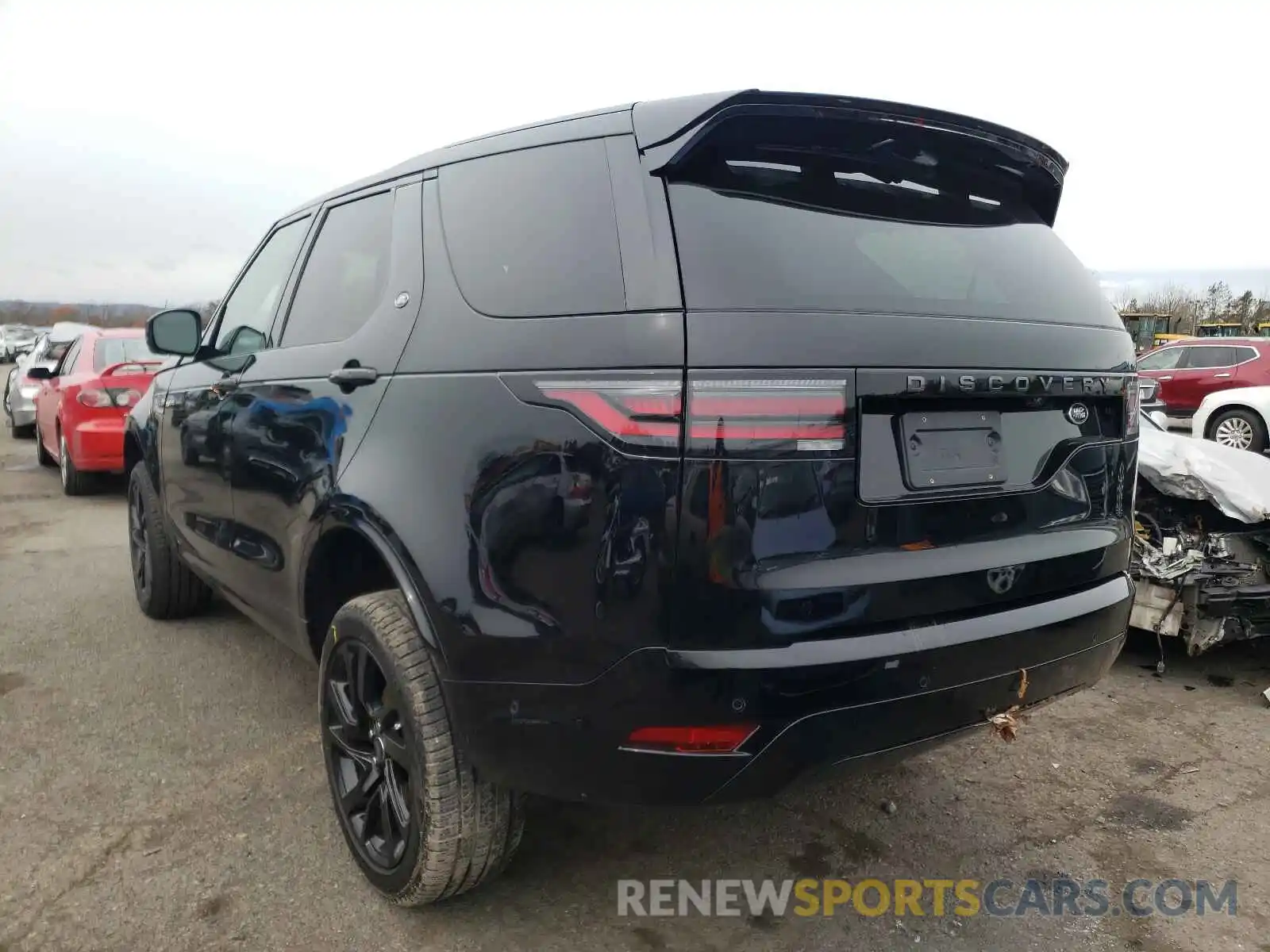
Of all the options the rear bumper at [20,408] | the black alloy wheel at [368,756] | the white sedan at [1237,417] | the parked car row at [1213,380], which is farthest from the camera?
the parked car row at [1213,380]

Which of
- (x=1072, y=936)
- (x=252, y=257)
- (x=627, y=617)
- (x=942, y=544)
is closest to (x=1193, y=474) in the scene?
(x=1072, y=936)

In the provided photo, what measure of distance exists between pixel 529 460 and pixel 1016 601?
3.71ft

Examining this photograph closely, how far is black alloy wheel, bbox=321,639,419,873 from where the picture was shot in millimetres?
2262

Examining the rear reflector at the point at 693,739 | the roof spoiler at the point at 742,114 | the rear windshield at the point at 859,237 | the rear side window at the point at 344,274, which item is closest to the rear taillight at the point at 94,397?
the rear side window at the point at 344,274

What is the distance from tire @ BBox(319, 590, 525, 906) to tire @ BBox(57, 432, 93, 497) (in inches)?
280

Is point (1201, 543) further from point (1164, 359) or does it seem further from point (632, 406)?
point (1164, 359)

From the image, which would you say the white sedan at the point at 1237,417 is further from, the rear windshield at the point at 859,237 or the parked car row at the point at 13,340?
the parked car row at the point at 13,340

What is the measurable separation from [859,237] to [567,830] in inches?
73.4

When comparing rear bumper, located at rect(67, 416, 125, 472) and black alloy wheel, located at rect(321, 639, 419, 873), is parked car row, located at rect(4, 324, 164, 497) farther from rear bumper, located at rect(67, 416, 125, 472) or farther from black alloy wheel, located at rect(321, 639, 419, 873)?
black alloy wheel, located at rect(321, 639, 419, 873)

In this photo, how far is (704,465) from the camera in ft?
5.65

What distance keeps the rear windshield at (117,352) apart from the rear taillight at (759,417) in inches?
314

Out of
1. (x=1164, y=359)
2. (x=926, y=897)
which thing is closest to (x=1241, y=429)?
(x=1164, y=359)

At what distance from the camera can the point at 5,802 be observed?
2854mm

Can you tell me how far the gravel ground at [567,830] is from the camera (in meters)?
2.32
